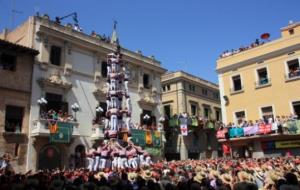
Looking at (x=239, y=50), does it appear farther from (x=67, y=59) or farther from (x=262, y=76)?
(x=67, y=59)

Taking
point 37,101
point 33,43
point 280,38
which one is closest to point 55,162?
point 37,101

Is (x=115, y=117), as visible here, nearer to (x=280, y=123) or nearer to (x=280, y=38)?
(x=280, y=123)

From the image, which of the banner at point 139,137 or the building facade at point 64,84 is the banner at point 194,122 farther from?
the building facade at point 64,84

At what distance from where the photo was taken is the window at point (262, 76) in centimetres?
2845

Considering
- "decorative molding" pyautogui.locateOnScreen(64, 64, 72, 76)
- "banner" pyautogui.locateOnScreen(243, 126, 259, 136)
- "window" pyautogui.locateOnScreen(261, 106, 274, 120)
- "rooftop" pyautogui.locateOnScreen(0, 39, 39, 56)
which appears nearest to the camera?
"rooftop" pyautogui.locateOnScreen(0, 39, 39, 56)

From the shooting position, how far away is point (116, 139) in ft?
68.6

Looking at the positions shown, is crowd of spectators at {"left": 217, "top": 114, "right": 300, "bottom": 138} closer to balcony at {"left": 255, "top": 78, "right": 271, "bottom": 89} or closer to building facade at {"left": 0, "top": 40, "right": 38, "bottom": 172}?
balcony at {"left": 255, "top": 78, "right": 271, "bottom": 89}

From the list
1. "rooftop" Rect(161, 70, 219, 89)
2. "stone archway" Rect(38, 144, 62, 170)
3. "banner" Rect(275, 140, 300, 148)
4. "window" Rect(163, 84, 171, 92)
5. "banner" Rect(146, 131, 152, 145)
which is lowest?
"stone archway" Rect(38, 144, 62, 170)

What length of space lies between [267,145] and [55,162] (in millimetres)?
16606

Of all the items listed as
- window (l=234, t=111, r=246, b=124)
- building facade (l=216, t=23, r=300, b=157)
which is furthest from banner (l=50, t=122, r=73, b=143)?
window (l=234, t=111, r=246, b=124)

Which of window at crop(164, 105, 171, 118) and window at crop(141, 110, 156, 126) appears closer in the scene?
window at crop(141, 110, 156, 126)

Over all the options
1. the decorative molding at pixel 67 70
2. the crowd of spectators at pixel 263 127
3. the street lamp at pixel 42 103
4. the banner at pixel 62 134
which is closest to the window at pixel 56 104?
the street lamp at pixel 42 103

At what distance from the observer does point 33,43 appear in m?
25.0

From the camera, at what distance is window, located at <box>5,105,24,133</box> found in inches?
888
